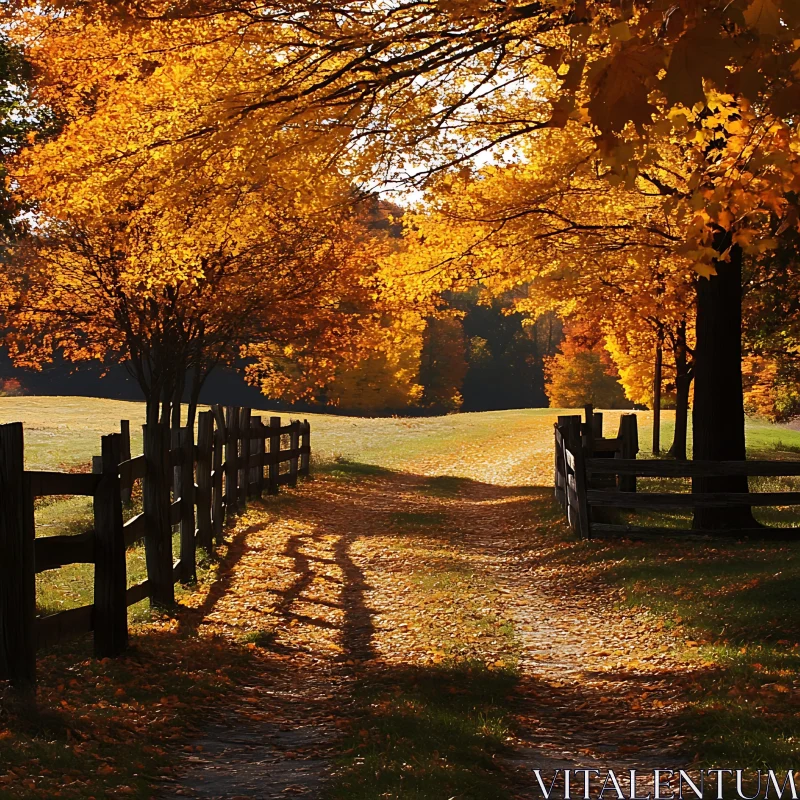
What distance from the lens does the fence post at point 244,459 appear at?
1733cm

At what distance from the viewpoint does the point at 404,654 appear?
8.76 metres

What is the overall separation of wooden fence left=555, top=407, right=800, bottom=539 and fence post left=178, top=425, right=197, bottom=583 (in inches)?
234

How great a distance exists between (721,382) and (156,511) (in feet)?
26.9

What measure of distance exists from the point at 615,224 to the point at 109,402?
47.8 metres

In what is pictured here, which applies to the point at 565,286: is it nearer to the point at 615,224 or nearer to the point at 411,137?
the point at 615,224

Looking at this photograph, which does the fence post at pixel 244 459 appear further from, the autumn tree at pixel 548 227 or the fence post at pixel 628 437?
the fence post at pixel 628 437

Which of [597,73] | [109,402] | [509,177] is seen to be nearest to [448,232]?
[509,177]

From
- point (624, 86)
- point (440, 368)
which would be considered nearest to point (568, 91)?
point (624, 86)

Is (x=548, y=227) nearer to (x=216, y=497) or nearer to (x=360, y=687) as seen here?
(x=216, y=497)

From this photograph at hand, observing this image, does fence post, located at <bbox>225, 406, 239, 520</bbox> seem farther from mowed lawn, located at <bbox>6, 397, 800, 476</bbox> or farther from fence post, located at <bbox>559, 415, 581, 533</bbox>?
mowed lawn, located at <bbox>6, 397, 800, 476</bbox>

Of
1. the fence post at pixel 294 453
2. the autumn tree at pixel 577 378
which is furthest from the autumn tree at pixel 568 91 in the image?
the autumn tree at pixel 577 378

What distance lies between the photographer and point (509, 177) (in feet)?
50.4

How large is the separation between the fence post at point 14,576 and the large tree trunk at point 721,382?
9863 mm

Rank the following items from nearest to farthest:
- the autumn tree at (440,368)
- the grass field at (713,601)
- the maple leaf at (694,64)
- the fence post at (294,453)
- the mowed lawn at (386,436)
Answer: the maple leaf at (694,64) → the grass field at (713,601) → the fence post at (294,453) → the mowed lawn at (386,436) → the autumn tree at (440,368)
